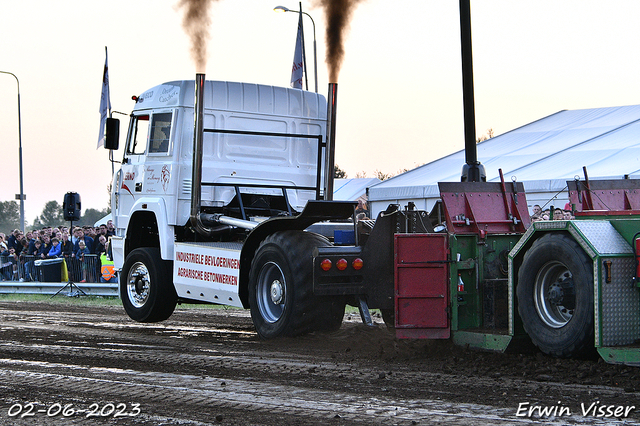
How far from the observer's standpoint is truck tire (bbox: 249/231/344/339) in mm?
9523

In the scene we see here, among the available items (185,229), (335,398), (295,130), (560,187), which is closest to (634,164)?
(560,187)

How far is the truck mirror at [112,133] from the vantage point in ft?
41.7

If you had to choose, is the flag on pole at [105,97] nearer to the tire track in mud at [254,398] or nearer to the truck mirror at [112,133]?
the truck mirror at [112,133]

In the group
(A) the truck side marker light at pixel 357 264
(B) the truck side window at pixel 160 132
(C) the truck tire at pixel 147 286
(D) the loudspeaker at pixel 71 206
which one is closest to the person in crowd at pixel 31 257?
(D) the loudspeaker at pixel 71 206

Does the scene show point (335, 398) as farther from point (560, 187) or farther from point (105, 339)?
point (560, 187)

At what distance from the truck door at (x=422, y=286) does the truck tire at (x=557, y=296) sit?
3.01 feet

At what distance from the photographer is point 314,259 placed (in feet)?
30.6

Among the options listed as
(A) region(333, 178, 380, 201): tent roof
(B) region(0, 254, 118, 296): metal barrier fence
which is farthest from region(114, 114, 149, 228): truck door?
(A) region(333, 178, 380, 201): tent roof

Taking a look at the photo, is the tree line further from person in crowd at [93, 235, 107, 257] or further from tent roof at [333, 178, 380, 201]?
person in crowd at [93, 235, 107, 257]

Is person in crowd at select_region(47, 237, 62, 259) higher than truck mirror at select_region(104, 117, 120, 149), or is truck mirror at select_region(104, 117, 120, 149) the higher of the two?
truck mirror at select_region(104, 117, 120, 149)

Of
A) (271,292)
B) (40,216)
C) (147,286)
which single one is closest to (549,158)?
(147,286)

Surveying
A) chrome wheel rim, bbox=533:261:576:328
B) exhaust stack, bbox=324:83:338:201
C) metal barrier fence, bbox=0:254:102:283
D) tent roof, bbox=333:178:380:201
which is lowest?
metal barrier fence, bbox=0:254:102:283

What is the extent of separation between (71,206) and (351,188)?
25465 mm

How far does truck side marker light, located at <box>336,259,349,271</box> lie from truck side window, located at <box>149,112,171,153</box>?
392cm
